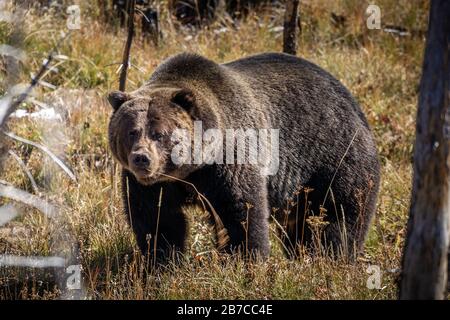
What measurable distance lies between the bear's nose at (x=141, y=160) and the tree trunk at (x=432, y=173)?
208 centimetres

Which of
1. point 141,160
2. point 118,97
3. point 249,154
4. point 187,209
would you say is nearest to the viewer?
point 141,160

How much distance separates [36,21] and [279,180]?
218 inches

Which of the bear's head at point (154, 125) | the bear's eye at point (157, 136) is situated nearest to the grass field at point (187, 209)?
the bear's head at point (154, 125)

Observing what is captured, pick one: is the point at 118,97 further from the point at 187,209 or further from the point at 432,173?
the point at 432,173

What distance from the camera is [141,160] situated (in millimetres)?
5566

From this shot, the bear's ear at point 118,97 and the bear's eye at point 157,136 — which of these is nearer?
the bear's eye at point 157,136

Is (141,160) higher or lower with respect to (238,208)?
higher

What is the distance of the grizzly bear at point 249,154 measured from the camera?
5.91m

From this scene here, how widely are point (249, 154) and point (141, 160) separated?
97 cm

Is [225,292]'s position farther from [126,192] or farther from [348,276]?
[126,192]

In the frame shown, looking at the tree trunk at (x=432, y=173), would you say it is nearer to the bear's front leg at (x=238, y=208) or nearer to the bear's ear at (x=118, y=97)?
the bear's front leg at (x=238, y=208)

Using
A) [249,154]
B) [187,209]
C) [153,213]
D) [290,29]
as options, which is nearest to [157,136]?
[153,213]

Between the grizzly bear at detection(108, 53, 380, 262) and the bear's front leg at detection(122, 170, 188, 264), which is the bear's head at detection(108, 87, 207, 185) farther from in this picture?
the bear's front leg at detection(122, 170, 188, 264)
